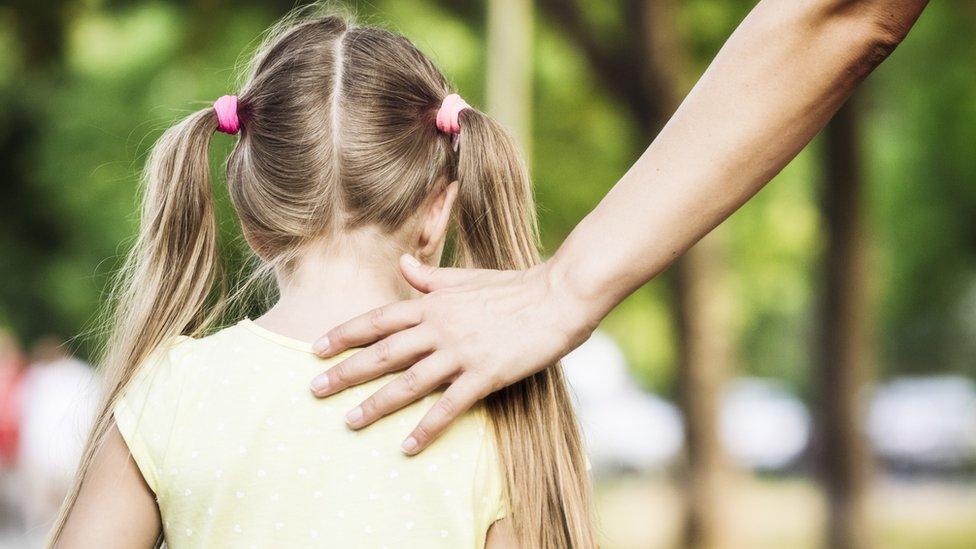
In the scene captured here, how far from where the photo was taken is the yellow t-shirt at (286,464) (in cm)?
204

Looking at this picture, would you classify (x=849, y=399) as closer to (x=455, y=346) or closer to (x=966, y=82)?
(x=966, y=82)

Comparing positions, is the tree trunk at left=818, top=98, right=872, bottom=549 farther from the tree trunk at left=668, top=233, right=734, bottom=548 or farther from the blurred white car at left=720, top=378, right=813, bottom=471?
the blurred white car at left=720, top=378, right=813, bottom=471

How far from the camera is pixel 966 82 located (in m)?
15.1

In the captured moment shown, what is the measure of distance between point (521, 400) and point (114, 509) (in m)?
0.73

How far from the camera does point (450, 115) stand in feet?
7.77

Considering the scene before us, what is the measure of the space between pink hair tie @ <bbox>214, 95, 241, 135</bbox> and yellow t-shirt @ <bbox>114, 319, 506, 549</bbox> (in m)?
0.47

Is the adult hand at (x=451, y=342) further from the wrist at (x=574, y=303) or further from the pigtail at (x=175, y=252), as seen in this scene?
the pigtail at (x=175, y=252)

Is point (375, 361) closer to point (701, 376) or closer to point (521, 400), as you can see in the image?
point (521, 400)

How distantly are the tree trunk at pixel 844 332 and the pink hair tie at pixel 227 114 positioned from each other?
34.0 ft

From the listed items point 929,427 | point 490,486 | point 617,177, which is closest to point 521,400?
point 490,486

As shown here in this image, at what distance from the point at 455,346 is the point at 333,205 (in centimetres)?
36

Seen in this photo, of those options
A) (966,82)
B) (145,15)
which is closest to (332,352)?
Result: (145,15)

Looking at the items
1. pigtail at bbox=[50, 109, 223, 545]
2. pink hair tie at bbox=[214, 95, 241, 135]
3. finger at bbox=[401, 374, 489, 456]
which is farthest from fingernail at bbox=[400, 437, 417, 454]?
pink hair tie at bbox=[214, 95, 241, 135]

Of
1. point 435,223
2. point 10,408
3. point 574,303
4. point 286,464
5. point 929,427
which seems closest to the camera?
point 286,464
